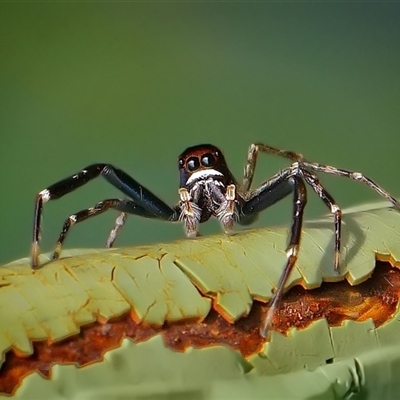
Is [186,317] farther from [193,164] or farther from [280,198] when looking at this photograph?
[193,164]

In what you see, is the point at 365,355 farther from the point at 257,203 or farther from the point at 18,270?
the point at 257,203

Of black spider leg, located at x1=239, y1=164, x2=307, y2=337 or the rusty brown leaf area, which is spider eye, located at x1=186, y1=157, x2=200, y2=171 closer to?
black spider leg, located at x1=239, y1=164, x2=307, y2=337

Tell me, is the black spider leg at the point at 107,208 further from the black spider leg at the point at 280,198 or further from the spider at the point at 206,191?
the black spider leg at the point at 280,198

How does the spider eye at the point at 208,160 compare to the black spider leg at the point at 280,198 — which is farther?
the spider eye at the point at 208,160

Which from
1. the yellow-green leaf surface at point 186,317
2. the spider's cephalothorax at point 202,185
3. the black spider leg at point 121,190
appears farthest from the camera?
the spider's cephalothorax at point 202,185

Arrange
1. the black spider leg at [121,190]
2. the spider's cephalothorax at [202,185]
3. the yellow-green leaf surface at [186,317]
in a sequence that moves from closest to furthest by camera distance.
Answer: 1. the yellow-green leaf surface at [186,317]
2. the black spider leg at [121,190]
3. the spider's cephalothorax at [202,185]

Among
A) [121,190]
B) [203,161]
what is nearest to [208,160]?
[203,161]

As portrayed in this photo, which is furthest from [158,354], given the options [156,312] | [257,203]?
[257,203]

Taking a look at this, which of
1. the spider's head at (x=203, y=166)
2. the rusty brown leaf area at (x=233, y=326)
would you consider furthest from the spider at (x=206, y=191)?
the rusty brown leaf area at (x=233, y=326)
